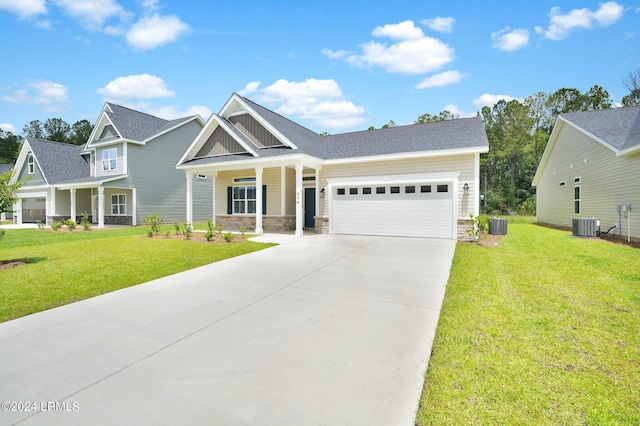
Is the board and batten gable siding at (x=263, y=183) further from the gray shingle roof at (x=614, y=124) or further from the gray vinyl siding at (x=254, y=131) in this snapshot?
the gray shingle roof at (x=614, y=124)

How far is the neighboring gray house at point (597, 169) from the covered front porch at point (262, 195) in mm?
12114

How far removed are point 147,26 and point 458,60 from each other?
13.9 metres

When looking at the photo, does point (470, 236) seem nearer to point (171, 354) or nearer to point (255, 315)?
point (255, 315)

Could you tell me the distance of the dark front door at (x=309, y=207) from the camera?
52.8 feet

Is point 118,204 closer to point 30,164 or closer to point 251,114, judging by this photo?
point 30,164

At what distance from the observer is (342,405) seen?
238 cm

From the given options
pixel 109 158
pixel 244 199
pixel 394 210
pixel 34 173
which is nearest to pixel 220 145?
pixel 244 199

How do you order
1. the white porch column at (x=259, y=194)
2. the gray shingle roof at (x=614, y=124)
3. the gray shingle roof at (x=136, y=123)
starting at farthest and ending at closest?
1. the gray shingle roof at (x=136, y=123)
2. the white porch column at (x=259, y=194)
3. the gray shingle roof at (x=614, y=124)

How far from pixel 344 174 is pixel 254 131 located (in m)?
5.22

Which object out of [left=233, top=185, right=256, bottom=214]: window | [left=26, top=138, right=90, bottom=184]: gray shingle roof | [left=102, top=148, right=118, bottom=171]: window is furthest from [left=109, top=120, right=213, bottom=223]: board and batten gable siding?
[left=233, top=185, right=256, bottom=214]: window

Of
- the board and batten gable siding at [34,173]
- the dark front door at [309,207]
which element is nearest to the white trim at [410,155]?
the dark front door at [309,207]

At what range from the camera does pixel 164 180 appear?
2266 cm

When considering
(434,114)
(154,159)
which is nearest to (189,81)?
(154,159)

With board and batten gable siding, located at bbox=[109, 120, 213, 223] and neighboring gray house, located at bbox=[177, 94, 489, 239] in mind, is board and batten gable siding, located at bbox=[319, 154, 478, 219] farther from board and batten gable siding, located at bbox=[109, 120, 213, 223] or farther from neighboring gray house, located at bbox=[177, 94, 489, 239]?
board and batten gable siding, located at bbox=[109, 120, 213, 223]
